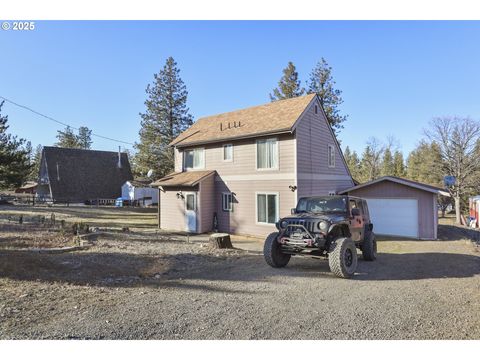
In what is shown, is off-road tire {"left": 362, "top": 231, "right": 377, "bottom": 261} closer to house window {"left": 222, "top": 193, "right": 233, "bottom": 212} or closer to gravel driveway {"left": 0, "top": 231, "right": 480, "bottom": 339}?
gravel driveway {"left": 0, "top": 231, "right": 480, "bottom": 339}

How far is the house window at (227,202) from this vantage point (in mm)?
17423

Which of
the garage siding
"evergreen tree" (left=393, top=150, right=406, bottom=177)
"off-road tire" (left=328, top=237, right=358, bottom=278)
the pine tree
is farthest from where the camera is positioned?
"evergreen tree" (left=393, top=150, right=406, bottom=177)

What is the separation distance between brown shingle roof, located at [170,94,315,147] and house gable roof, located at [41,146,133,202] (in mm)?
23783

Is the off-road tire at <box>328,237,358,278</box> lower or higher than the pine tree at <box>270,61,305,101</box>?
lower

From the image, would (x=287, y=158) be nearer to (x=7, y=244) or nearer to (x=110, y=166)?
(x=7, y=244)

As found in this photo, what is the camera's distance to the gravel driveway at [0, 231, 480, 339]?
4477 mm

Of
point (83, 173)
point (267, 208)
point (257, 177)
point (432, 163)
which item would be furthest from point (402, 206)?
point (83, 173)

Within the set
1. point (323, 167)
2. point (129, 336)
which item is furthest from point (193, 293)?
point (323, 167)

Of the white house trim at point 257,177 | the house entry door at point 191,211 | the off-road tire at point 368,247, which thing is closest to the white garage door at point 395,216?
the white house trim at point 257,177

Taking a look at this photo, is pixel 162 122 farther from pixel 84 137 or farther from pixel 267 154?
pixel 84 137

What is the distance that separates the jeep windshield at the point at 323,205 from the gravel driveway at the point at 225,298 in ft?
5.51

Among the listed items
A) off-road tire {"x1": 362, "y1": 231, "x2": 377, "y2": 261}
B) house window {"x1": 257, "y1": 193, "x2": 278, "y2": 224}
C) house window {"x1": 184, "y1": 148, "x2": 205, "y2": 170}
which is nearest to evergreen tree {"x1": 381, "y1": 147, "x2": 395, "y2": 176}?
house window {"x1": 184, "y1": 148, "x2": 205, "y2": 170}

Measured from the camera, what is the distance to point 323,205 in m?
Result: 9.27

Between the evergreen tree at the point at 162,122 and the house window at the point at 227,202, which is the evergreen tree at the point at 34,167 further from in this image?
the house window at the point at 227,202
